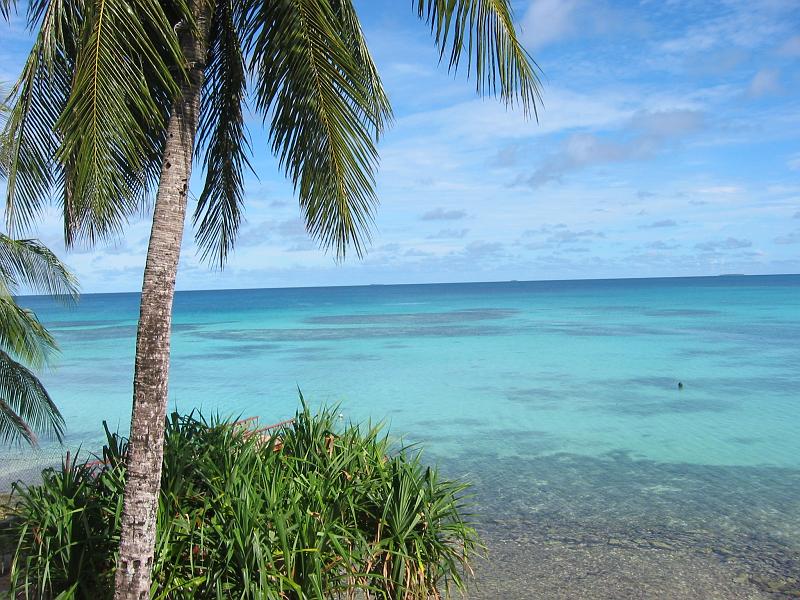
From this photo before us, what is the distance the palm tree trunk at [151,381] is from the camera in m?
4.28

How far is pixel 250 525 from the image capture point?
4.86m

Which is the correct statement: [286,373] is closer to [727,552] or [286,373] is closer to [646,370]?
[646,370]

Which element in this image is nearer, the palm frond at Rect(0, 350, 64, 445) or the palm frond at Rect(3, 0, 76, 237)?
the palm frond at Rect(3, 0, 76, 237)

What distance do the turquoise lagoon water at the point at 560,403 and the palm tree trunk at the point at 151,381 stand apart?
23.4 feet

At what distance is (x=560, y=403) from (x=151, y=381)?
18524mm

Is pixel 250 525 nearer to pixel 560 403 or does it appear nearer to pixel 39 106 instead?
pixel 39 106

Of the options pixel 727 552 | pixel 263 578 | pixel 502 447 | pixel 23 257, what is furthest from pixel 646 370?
pixel 263 578

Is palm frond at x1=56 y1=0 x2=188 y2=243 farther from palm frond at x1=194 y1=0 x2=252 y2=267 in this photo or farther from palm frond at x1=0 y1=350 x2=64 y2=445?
palm frond at x1=0 y1=350 x2=64 y2=445

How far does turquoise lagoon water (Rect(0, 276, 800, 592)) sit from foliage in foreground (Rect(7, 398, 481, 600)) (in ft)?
16.0

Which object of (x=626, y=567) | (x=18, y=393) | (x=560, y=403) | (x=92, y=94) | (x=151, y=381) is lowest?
(x=626, y=567)

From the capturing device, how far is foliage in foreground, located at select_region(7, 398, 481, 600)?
484 cm

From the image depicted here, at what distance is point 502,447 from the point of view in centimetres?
1582

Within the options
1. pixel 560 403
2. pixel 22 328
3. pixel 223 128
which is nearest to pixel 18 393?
pixel 22 328

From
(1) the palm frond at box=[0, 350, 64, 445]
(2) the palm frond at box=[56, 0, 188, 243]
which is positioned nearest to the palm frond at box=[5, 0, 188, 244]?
(2) the palm frond at box=[56, 0, 188, 243]
